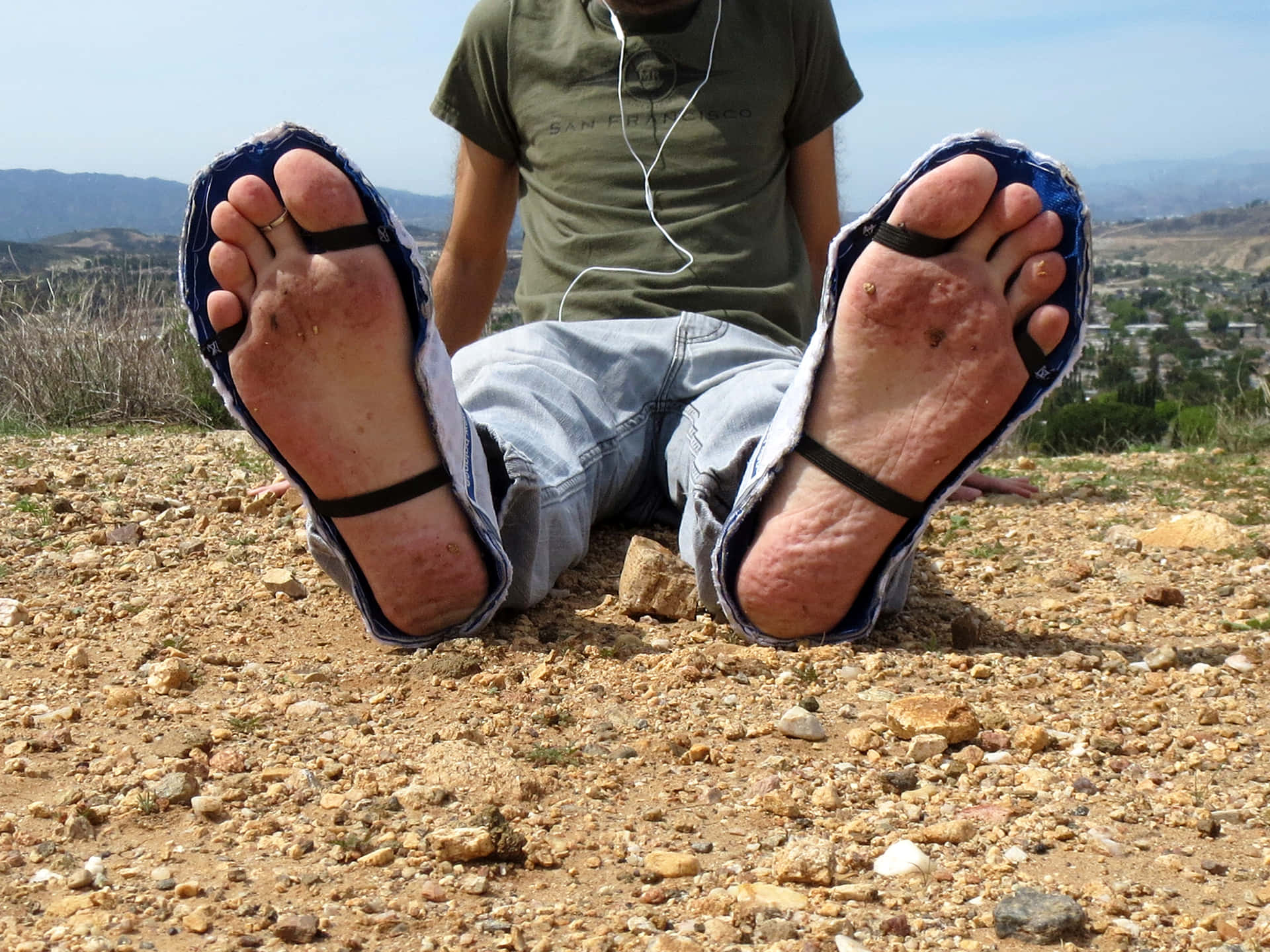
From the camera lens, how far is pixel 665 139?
7.86 ft

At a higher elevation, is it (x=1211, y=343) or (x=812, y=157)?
(x=812, y=157)

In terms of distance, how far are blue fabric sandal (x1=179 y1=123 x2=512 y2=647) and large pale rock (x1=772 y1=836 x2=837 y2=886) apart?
0.68m

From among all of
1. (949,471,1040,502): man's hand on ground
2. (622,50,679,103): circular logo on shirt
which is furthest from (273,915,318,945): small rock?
(949,471,1040,502): man's hand on ground

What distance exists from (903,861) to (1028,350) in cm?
71

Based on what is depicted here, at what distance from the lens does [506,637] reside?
5.56ft

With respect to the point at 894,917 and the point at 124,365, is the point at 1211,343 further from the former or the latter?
the point at 894,917

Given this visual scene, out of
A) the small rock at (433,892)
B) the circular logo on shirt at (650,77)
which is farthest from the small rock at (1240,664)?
the circular logo on shirt at (650,77)

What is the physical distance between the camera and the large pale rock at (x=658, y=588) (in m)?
1.80

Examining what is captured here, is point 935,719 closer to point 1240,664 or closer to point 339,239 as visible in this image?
point 1240,664

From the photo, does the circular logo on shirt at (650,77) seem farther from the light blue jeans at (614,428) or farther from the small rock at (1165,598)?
the small rock at (1165,598)

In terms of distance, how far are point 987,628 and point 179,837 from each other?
3.84ft

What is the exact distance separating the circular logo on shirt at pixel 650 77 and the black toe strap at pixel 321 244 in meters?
1.06

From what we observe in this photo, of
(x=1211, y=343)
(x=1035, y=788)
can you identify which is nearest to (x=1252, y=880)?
(x=1035, y=788)

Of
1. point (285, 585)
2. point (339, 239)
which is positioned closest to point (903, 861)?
point (339, 239)
